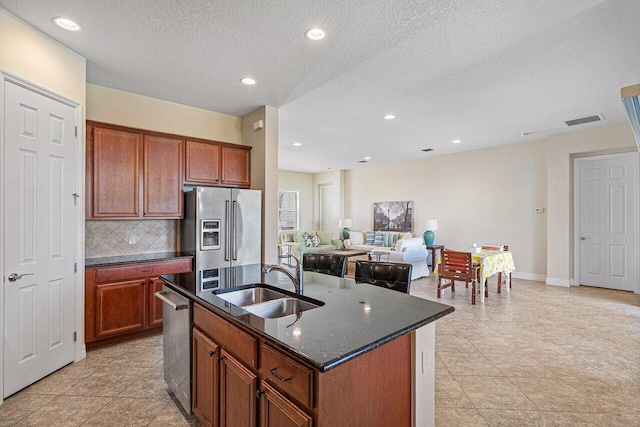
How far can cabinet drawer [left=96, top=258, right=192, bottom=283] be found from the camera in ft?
10.4

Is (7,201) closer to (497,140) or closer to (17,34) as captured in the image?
(17,34)

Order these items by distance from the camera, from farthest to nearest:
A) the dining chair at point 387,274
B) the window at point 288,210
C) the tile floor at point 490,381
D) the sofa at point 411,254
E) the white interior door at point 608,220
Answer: the window at point 288,210 < the sofa at point 411,254 < the white interior door at point 608,220 < the dining chair at point 387,274 < the tile floor at point 490,381

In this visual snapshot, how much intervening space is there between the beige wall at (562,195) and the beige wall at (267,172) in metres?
5.25

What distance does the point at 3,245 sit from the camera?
2.30 m

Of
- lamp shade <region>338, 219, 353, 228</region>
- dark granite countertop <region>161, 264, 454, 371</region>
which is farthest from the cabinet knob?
lamp shade <region>338, 219, 353, 228</region>

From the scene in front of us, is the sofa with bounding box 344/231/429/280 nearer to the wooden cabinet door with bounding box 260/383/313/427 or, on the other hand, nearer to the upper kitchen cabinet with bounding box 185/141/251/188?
the upper kitchen cabinet with bounding box 185/141/251/188

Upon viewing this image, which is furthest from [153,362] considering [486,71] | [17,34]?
[486,71]

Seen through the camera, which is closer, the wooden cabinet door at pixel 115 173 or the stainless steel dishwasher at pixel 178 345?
the stainless steel dishwasher at pixel 178 345

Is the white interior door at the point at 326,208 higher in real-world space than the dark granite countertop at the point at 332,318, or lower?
higher

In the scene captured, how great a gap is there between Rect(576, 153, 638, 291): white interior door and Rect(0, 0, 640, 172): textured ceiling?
1.33 m

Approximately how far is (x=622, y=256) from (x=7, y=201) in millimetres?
8255

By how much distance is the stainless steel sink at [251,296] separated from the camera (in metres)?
2.02

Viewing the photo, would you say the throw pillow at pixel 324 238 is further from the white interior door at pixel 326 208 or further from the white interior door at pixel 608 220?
the white interior door at pixel 608 220

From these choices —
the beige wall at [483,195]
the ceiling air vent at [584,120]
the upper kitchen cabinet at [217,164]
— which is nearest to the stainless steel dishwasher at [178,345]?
the upper kitchen cabinet at [217,164]
